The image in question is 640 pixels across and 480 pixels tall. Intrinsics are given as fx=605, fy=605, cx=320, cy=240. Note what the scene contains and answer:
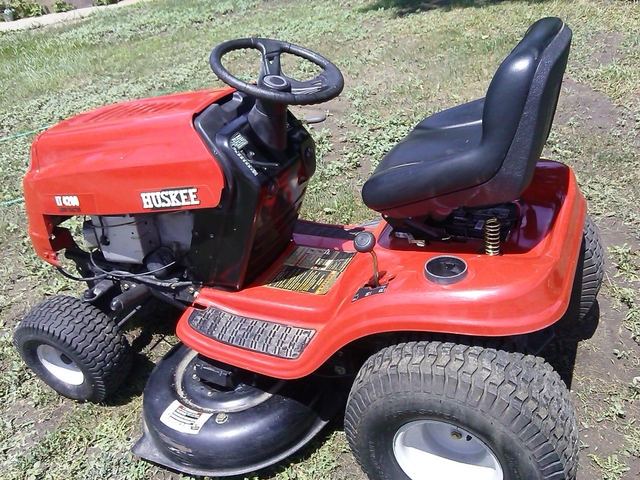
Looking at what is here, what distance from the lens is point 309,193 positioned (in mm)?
4332

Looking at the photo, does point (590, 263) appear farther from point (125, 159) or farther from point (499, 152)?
point (125, 159)

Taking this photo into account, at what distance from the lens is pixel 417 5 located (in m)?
8.98

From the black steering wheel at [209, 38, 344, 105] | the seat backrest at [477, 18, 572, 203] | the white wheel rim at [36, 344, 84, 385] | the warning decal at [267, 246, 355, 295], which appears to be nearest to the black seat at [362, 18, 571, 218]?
the seat backrest at [477, 18, 572, 203]

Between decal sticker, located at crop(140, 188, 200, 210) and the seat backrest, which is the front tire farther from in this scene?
decal sticker, located at crop(140, 188, 200, 210)

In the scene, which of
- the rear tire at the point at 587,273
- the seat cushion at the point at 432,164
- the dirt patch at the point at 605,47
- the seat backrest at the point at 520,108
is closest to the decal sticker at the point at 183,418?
the seat cushion at the point at 432,164

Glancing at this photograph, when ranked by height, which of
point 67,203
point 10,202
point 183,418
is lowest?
point 10,202

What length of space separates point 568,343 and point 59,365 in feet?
7.89

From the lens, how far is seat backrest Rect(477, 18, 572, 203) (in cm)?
174

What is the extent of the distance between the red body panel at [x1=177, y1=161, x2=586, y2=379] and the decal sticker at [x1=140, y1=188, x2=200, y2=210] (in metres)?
0.45

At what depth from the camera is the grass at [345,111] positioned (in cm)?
256

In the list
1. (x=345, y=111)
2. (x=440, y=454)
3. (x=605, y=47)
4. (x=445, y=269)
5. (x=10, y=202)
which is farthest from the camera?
(x=605, y=47)

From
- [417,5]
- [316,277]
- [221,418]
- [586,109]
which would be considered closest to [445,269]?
[316,277]

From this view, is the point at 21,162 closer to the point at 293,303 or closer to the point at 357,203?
the point at 357,203

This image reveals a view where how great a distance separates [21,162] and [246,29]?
4488 millimetres
